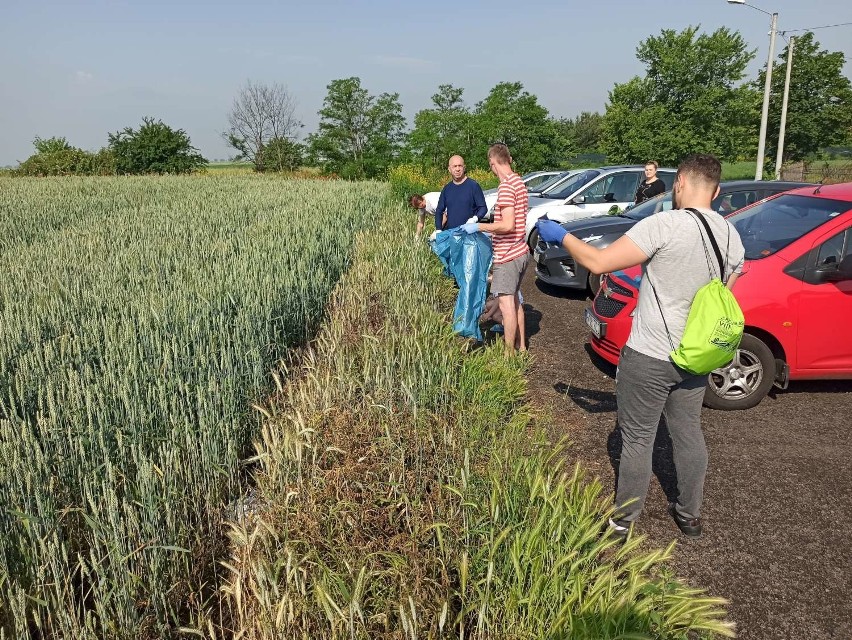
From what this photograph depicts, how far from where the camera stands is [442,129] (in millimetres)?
47562

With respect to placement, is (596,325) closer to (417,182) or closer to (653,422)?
(653,422)

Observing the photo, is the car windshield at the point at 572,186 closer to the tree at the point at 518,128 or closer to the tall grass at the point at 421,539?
the tall grass at the point at 421,539

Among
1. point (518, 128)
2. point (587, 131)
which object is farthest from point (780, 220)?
point (587, 131)

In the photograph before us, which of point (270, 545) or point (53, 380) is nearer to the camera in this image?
point (270, 545)

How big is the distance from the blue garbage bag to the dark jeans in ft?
8.27

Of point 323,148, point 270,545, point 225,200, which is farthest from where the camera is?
point 323,148

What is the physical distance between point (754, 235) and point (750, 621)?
362 cm

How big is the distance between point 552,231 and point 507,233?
2102mm

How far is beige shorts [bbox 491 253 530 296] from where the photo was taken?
17.6 ft

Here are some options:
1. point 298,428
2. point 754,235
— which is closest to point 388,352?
point 298,428

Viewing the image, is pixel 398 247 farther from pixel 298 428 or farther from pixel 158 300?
pixel 298 428

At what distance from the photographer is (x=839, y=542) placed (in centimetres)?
315

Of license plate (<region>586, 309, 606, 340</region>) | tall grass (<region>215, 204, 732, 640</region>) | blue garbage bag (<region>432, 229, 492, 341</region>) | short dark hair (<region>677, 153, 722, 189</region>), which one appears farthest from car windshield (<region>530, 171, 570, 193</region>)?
tall grass (<region>215, 204, 732, 640</region>)

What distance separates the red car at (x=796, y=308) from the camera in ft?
14.9
